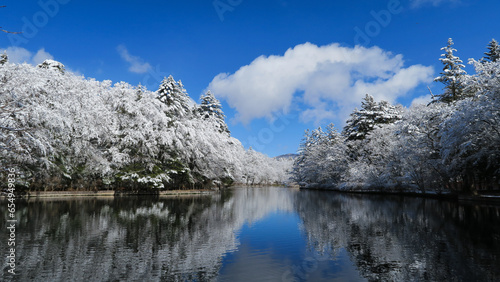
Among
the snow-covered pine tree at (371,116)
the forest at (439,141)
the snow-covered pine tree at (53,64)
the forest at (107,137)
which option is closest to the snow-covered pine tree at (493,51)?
the forest at (439,141)

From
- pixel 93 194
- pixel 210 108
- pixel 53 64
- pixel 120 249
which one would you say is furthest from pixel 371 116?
pixel 120 249

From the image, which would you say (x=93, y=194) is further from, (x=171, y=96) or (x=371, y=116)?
(x=371, y=116)

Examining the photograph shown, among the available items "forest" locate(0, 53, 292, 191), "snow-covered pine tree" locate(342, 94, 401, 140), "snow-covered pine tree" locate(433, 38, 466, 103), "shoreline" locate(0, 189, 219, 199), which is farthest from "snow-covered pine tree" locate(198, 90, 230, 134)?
"snow-covered pine tree" locate(433, 38, 466, 103)

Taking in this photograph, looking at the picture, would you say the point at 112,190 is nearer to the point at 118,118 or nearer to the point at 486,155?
the point at 118,118

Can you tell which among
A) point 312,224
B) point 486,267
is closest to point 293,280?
point 486,267

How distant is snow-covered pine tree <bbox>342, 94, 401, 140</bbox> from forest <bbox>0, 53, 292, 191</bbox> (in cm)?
2240

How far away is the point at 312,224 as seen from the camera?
15.1m

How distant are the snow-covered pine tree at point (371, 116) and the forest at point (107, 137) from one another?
22.4m

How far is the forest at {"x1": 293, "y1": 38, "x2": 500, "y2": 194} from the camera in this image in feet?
70.0

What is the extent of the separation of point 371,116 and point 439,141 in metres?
22.7

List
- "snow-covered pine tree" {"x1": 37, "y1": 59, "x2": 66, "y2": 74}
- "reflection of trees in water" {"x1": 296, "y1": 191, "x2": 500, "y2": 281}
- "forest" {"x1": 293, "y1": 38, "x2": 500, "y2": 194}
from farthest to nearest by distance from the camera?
"snow-covered pine tree" {"x1": 37, "y1": 59, "x2": 66, "y2": 74} → "forest" {"x1": 293, "y1": 38, "x2": 500, "y2": 194} → "reflection of trees in water" {"x1": 296, "y1": 191, "x2": 500, "y2": 281}

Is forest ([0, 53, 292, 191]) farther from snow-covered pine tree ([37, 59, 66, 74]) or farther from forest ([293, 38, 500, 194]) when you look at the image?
forest ([293, 38, 500, 194])

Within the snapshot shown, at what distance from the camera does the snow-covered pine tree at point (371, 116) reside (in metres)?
48.8

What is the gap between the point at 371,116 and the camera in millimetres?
50062
